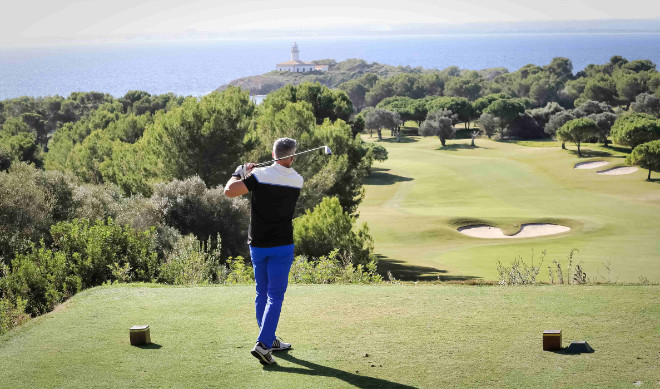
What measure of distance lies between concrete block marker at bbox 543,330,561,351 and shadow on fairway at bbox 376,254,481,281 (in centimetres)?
2023

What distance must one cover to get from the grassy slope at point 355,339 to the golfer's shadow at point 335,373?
0.7 inches

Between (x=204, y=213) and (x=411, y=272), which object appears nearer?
(x=204, y=213)

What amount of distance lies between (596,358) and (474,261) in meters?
25.6

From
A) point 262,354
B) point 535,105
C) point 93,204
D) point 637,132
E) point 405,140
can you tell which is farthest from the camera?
point 535,105

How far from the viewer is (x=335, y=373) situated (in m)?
6.50

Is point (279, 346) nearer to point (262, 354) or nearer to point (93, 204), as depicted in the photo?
point (262, 354)

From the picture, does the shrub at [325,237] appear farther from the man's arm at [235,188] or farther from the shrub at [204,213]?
the man's arm at [235,188]

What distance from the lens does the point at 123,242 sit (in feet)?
42.9

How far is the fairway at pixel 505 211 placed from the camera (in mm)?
31531

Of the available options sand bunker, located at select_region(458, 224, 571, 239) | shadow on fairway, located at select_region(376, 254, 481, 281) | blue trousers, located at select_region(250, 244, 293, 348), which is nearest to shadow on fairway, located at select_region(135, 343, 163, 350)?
blue trousers, located at select_region(250, 244, 293, 348)

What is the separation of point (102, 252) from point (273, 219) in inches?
249

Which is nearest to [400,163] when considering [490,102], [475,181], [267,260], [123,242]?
[475,181]

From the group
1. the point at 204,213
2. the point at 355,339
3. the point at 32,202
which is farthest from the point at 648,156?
the point at 355,339

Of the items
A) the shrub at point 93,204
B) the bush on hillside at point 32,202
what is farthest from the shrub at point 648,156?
the bush on hillside at point 32,202
